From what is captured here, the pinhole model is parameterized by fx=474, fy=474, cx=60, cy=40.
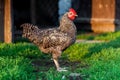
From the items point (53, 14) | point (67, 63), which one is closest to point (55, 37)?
point (67, 63)

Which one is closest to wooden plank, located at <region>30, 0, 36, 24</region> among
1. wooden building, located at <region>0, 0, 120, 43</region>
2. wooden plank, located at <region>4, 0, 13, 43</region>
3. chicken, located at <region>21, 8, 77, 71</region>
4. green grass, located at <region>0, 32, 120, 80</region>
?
wooden building, located at <region>0, 0, 120, 43</region>

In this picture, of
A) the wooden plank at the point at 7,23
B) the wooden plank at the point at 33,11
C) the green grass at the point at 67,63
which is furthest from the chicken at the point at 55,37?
the wooden plank at the point at 33,11

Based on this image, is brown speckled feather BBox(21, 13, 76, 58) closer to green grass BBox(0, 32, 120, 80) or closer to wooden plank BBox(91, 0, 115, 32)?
green grass BBox(0, 32, 120, 80)

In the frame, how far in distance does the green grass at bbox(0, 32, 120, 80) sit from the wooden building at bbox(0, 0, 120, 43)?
3.86ft

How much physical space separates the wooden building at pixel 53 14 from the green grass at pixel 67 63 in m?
1.18

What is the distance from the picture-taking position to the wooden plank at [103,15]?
15.6 m

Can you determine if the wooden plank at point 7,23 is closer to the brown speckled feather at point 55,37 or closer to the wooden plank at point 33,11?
the wooden plank at point 33,11

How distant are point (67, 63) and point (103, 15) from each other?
22.1 ft

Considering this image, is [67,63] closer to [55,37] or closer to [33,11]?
[55,37]

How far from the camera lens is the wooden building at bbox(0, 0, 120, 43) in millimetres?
12031

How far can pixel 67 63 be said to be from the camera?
9367mm

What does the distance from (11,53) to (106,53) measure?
199cm

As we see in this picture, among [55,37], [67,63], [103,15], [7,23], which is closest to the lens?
[55,37]

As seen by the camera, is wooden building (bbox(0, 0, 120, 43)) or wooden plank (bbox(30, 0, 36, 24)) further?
wooden plank (bbox(30, 0, 36, 24))
